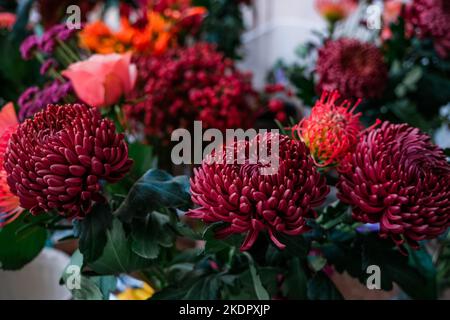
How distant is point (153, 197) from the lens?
289 millimetres

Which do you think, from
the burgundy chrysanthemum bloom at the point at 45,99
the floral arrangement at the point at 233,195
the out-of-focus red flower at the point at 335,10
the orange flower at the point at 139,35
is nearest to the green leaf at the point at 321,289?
the floral arrangement at the point at 233,195

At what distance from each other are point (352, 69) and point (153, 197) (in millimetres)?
270

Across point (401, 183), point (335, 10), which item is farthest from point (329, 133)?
point (335, 10)

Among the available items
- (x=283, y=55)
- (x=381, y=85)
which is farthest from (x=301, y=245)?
(x=283, y=55)

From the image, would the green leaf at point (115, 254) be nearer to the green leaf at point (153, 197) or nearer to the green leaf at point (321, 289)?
the green leaf at point (153, 197)

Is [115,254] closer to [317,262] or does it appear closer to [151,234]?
[151,234]

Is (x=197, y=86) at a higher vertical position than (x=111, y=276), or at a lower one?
higher

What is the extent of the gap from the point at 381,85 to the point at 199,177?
31 cm

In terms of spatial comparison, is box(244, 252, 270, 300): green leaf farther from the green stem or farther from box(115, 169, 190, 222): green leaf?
the green stem

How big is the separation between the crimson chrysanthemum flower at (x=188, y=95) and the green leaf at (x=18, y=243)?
221mm

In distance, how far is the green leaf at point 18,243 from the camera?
321mm

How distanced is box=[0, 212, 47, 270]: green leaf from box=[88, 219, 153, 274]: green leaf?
0.06m

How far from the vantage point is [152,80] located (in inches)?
21.2

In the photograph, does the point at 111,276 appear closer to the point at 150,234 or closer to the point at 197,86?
the point at 150,234
